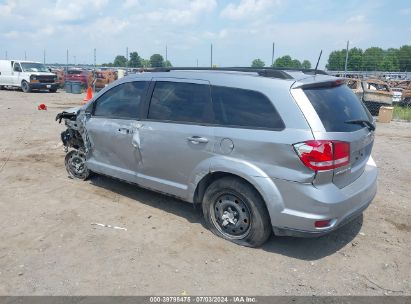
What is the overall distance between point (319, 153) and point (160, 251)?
185 centimetres

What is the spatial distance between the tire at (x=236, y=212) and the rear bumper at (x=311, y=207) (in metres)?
0.19

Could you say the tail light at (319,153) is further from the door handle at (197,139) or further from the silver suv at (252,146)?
the door handle at (197,139)

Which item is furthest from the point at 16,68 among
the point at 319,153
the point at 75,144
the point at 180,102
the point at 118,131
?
the point at 319,153

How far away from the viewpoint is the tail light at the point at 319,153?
340 centimetres

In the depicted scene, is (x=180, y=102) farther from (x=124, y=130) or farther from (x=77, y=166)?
(x=77, y=166)

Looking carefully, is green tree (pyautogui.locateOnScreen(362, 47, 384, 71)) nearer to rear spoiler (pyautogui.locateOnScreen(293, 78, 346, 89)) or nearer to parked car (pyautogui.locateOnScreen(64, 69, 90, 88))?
parked car (pyautogui.locateOnScreen(64, 69, 90, 88))

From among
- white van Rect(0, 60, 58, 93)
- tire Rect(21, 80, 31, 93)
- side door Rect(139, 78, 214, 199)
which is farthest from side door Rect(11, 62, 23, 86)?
side door Rect(139, 78, 214, 199)

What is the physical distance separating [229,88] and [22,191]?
11.6 feet

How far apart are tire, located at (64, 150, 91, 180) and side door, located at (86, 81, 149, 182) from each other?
471 mm

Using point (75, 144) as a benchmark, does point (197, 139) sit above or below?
above

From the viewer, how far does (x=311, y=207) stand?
11.5 feet

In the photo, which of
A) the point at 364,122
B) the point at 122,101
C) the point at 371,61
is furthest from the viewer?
the point at 371,61

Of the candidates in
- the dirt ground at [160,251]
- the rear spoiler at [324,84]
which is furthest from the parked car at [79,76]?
the rear spoiler at [324,84]

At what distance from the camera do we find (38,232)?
4.33 meters
